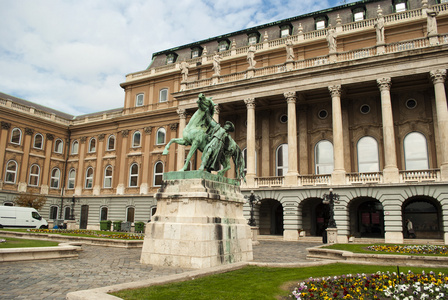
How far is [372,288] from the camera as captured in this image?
7652 millimetres

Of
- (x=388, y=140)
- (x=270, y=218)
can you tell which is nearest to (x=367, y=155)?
(x=388, y=140)

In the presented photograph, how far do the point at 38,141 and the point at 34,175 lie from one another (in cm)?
419

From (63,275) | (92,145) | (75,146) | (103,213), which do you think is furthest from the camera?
(75,146)

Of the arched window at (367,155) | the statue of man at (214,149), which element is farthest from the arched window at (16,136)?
the statue of man at (214,149)

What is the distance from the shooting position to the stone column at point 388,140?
2591 centimetres

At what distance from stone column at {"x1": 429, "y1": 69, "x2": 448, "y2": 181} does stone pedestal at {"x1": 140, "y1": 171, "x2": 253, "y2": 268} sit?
18951 millimetres

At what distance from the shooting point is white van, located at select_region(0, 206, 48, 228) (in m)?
31.5

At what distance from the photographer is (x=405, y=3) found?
3291 centimetres

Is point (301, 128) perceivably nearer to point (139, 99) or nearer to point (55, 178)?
point (139, 99)

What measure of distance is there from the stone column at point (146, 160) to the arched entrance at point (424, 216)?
25.7 metres

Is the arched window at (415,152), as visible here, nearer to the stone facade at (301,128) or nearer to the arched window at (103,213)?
the stone facade at (301,128)

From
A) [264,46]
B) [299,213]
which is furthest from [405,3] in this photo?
[299,213]

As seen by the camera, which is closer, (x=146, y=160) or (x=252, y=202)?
(x=252, y=202)

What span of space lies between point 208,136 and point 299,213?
18378mm
